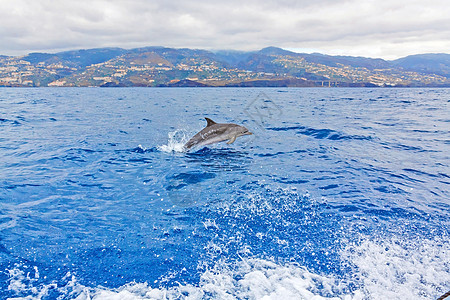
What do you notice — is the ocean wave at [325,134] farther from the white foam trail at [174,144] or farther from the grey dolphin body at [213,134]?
the white foam trail at [174,144]

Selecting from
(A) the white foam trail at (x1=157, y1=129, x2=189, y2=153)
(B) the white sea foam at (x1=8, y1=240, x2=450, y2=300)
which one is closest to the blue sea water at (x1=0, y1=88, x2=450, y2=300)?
(B) the white sea foam at (x1=8, y1=240, x2=450, y2=300)

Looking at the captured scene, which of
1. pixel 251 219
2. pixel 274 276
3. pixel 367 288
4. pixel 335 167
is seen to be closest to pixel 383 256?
pixel 367 288

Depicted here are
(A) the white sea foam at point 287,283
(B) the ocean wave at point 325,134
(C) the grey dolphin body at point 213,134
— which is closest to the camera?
(A) the white sea foam at point 287,283

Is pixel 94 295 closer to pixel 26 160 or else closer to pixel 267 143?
pixel 26 160

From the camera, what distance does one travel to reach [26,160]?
41.8 ft

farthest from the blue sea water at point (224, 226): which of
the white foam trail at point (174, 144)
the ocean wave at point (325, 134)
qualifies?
the ocean wave at point (325, 134)

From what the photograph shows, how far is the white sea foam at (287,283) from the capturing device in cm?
457

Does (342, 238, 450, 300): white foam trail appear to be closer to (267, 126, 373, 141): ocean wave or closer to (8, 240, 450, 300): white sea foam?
(8, 240, 450, 300): white sea foam

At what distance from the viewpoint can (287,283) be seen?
4.89 m

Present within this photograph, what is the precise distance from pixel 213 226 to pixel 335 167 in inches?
294

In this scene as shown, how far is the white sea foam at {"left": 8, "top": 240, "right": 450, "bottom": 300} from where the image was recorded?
4.57m

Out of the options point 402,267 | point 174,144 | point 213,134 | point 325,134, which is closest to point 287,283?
point 402,267

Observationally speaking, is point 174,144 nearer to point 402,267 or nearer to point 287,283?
point 287,283

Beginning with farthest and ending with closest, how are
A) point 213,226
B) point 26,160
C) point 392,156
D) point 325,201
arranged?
1. point 392,156
2. point 26,160
3. point 325,201
4. point 213,226
